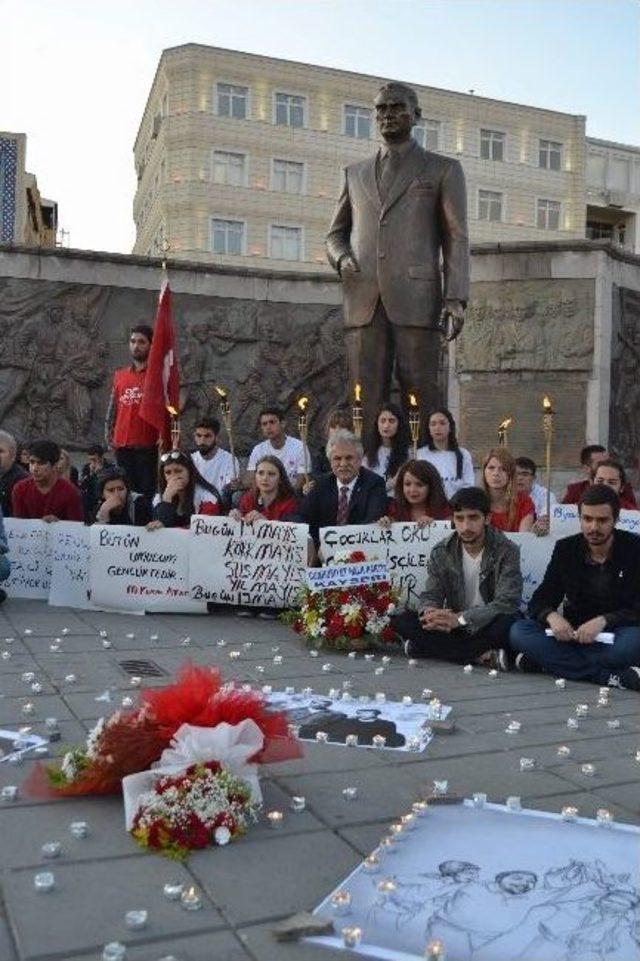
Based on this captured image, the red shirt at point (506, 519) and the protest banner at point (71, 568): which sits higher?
the red shirt at point (506, 519)

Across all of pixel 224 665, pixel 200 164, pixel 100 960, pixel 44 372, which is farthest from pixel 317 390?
pixel 200 164

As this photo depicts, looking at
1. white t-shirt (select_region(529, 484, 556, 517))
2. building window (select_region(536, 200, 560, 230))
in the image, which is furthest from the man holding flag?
building window (select_region(536, 200, 560, 230))

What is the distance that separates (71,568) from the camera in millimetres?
8711

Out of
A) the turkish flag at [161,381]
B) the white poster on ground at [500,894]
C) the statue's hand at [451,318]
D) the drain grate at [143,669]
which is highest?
the statue's hand at [451,318]

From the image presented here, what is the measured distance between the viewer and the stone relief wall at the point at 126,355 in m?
13.9

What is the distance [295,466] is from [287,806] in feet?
21.7

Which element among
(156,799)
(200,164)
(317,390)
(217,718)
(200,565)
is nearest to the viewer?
(156,799)

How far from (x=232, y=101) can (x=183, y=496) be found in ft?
134

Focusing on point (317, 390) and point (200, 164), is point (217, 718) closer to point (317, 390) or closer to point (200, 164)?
point (317, 390)

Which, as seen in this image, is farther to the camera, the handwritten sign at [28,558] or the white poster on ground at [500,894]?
the handwritten sign at [28,558]

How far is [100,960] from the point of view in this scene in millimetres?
2529

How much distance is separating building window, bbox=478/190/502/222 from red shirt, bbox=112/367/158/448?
41.8 metres

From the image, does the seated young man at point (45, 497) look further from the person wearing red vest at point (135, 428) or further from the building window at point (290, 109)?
the building window at point (290, 109)

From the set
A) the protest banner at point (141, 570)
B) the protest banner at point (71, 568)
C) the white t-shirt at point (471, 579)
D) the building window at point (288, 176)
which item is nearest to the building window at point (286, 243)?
the building window at point (288, 176)
